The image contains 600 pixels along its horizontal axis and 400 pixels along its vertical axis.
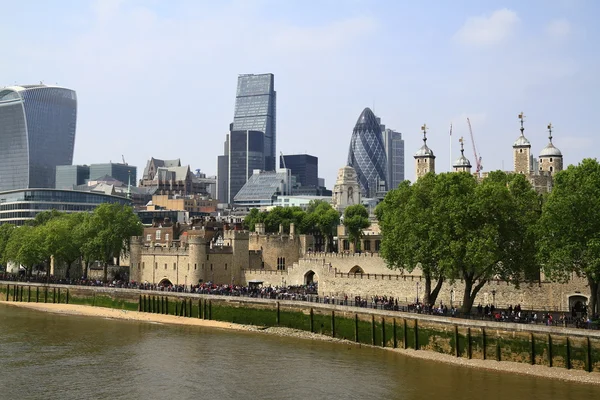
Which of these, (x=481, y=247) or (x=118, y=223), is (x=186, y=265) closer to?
(x=118, y=223)

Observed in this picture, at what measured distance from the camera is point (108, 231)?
104m

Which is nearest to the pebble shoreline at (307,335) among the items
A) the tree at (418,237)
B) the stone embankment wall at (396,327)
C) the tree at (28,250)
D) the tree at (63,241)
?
the stone embankment wall at (396,327)

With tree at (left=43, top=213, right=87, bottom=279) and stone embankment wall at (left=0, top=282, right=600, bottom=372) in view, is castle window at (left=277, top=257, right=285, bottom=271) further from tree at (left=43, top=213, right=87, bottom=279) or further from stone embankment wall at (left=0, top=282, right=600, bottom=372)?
tree at (left=43, top=213, right=87, bottom=279)

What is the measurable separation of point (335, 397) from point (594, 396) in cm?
1544

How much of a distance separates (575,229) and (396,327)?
16312 millimetres

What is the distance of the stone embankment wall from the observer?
51719mm

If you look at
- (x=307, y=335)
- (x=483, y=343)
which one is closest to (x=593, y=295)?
(x=483, y=343)

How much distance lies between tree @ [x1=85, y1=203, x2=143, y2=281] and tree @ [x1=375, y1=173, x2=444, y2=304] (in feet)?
149

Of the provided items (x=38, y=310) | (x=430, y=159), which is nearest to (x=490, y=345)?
(x=38, y=310)

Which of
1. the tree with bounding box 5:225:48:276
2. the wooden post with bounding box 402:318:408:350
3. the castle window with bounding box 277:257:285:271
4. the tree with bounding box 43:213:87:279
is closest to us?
the wooden post with bounding box 402:318:408:350

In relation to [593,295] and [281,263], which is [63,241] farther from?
[593,295]

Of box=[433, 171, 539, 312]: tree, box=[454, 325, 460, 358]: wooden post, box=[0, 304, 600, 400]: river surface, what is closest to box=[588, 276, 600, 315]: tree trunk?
box=[433, 171, 539, 312]: tree

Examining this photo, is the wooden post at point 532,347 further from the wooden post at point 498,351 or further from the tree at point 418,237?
the tree at point 418,237

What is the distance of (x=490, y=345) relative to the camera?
182 ft
